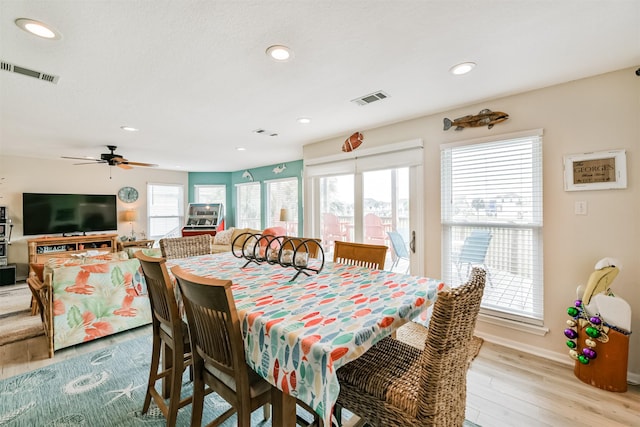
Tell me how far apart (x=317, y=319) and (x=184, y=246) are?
79.0 inches

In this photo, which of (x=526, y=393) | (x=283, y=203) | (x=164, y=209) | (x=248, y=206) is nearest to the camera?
(x=526, y=393)

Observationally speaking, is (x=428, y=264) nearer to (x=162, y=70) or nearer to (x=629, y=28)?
(x=629, y=28)

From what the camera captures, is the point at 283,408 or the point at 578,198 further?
the point at 578,198

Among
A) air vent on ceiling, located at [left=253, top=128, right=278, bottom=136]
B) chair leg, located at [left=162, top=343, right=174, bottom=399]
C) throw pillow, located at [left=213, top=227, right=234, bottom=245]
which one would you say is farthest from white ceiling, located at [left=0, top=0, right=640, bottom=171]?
throw pillow, located at [left=213, top=227, right=234, bottom=245]

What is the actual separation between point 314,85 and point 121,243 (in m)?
5.84

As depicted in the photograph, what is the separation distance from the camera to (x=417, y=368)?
1269 mm

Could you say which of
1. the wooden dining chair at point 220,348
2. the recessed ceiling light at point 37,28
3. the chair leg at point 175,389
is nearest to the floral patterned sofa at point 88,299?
the chair leg at point 175,389

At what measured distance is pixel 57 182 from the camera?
5.64 meters

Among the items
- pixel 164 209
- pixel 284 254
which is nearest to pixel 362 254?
pixel 284 254

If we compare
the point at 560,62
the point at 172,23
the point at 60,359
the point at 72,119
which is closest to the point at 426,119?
the point at 560,62

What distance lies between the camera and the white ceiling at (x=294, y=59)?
1.46 m

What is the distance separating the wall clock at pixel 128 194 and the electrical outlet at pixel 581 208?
7.88m

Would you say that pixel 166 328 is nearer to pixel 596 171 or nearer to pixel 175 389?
pixel 175 389

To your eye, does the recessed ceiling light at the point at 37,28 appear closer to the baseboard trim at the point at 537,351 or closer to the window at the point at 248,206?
the baseboard trim at the point at 537,351
